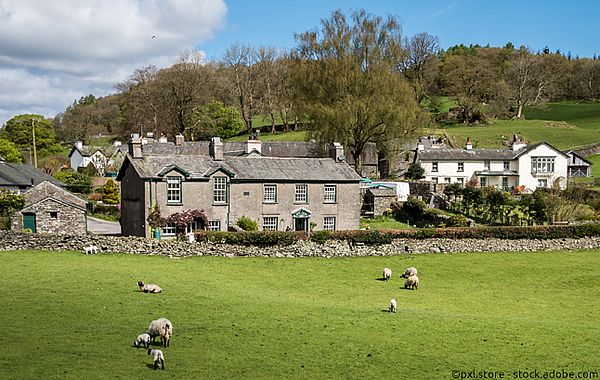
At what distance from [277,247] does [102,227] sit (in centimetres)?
2056

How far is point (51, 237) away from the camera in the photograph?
3528cm

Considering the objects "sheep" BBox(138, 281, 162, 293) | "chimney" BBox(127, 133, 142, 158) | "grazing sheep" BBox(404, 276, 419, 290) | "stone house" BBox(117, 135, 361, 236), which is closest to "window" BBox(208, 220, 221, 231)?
"stone house" BBox(117, 135, 361, 236)

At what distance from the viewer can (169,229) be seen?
136 feet

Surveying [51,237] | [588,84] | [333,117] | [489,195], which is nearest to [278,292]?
[51,237]

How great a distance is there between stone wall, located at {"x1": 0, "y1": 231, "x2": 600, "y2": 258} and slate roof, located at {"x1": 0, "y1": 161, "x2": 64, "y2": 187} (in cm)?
2359

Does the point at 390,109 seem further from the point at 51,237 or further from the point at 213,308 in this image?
the point at 213,308

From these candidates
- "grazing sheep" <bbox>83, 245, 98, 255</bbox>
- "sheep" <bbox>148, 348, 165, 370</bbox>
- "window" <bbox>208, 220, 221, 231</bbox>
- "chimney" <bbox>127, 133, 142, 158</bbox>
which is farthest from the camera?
"window" <bbox>208, 220, 221, 231</bbox>

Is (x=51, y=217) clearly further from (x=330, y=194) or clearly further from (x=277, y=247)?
(x=330, y=194)

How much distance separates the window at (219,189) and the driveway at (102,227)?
31.5 ft

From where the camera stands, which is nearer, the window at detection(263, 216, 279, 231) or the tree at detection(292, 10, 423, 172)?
the window at detection(263, 216, 279, 231)

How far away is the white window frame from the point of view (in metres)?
41.8

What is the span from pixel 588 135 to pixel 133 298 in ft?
303

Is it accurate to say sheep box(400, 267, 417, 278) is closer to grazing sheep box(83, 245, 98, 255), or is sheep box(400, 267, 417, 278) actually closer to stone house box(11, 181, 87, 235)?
grazing sheep box(83, 245, 98, 255)

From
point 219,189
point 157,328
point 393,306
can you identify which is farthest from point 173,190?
point 157,328
